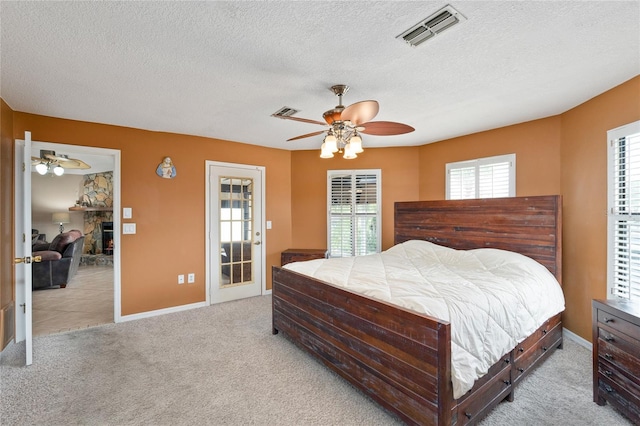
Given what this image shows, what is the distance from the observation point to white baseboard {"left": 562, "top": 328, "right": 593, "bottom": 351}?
2680mm

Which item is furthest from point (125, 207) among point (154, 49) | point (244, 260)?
point (154, 49)

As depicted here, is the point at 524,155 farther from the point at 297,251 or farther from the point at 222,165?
the point at 222,165

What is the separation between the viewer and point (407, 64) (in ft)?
6.63

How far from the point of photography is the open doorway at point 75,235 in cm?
340

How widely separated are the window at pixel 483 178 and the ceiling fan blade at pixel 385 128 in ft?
6.37

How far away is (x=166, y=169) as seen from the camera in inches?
146

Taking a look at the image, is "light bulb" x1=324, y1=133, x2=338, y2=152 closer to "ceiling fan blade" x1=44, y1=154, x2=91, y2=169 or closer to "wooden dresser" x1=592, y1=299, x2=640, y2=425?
"wooden dresser" x1=592, y1=299, x2=640, y2=425

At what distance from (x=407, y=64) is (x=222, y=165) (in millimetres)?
3002

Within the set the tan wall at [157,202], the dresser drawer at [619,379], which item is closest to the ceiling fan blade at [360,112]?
the dresser drawer at [619,379]

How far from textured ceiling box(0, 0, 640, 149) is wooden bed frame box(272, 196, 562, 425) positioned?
1.21 metres

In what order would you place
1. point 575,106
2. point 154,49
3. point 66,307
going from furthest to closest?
point 66,307, point 575,106, point 154,49

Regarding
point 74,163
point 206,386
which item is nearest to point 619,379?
point 206,386

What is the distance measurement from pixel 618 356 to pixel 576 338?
132 centimetres

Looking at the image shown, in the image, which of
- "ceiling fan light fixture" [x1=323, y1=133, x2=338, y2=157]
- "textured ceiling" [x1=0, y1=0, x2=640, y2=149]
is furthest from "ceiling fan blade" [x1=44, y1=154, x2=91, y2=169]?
"ceiling fan light fixture" [x1=323, y1=133, x2=338, y2=157]
